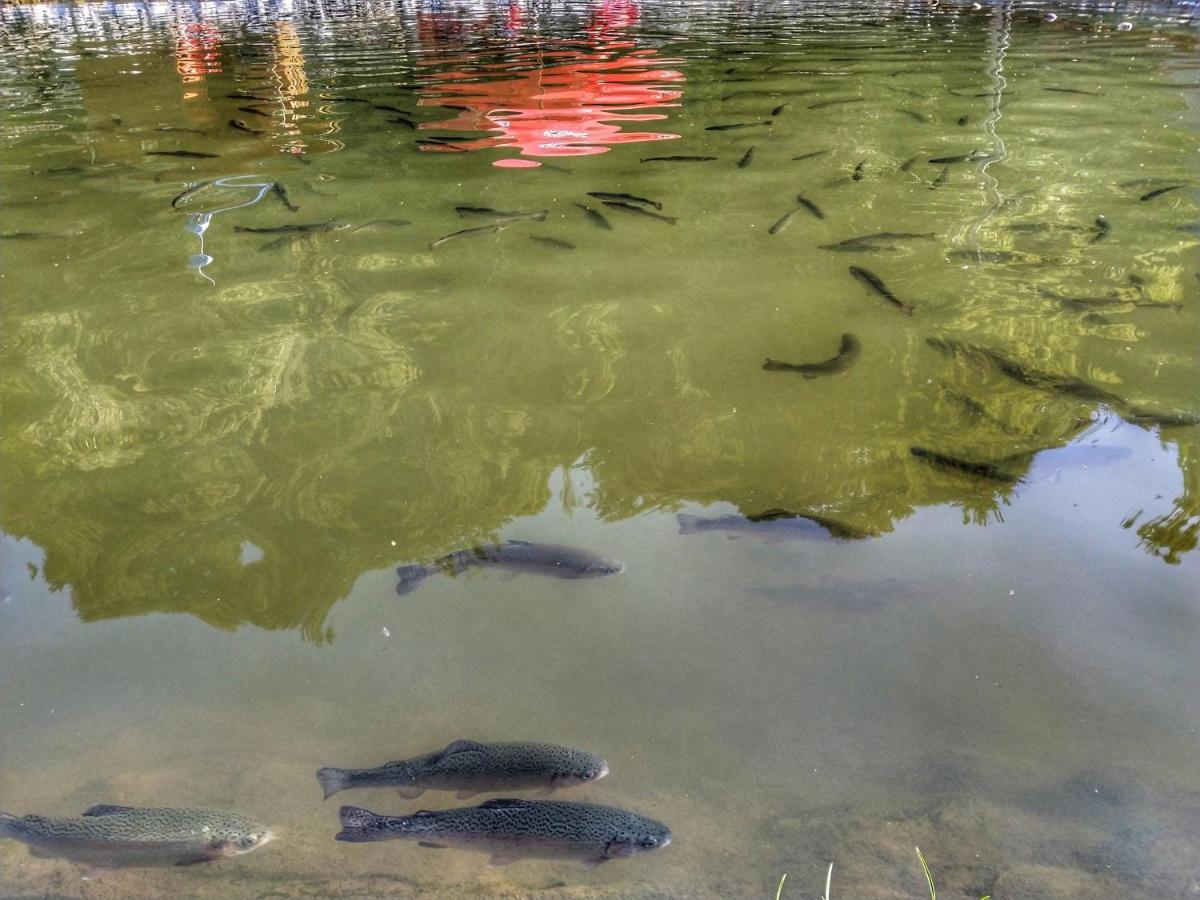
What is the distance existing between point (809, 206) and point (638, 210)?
4.67ft

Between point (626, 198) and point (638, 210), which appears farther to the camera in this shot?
point (626, 198)

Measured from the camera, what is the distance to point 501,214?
720 cm

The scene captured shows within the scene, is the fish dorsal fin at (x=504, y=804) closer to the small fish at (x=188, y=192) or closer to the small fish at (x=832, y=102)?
the small fish at (x=188, y=192)

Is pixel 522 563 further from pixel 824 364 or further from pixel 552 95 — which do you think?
pixel 552 95

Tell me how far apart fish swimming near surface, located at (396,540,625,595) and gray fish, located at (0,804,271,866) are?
108cm

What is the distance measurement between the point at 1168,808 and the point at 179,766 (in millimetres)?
3008

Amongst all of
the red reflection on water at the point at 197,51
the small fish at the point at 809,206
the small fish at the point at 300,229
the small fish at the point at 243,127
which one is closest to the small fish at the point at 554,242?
the small fish at the point at 300,229

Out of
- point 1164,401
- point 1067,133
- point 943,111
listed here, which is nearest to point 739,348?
point 1164,401

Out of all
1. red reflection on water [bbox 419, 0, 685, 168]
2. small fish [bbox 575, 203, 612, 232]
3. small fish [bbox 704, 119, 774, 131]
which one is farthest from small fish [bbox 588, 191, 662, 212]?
small fish [bbox 704, 119, 774, 131]

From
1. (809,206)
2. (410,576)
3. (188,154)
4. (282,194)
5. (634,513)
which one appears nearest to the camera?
(410,576)

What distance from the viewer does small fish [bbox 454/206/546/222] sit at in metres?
7.18

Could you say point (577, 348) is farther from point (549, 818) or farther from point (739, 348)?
point (549, 818)

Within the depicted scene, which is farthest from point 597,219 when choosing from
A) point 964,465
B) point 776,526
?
point 776,526

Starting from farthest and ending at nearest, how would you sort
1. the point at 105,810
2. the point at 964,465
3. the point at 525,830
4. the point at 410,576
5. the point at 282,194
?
1. the point at 282,194
2. the point at 964,465
3. the point at 410,576
4. the point at 105,810
5. the point at 525,830
